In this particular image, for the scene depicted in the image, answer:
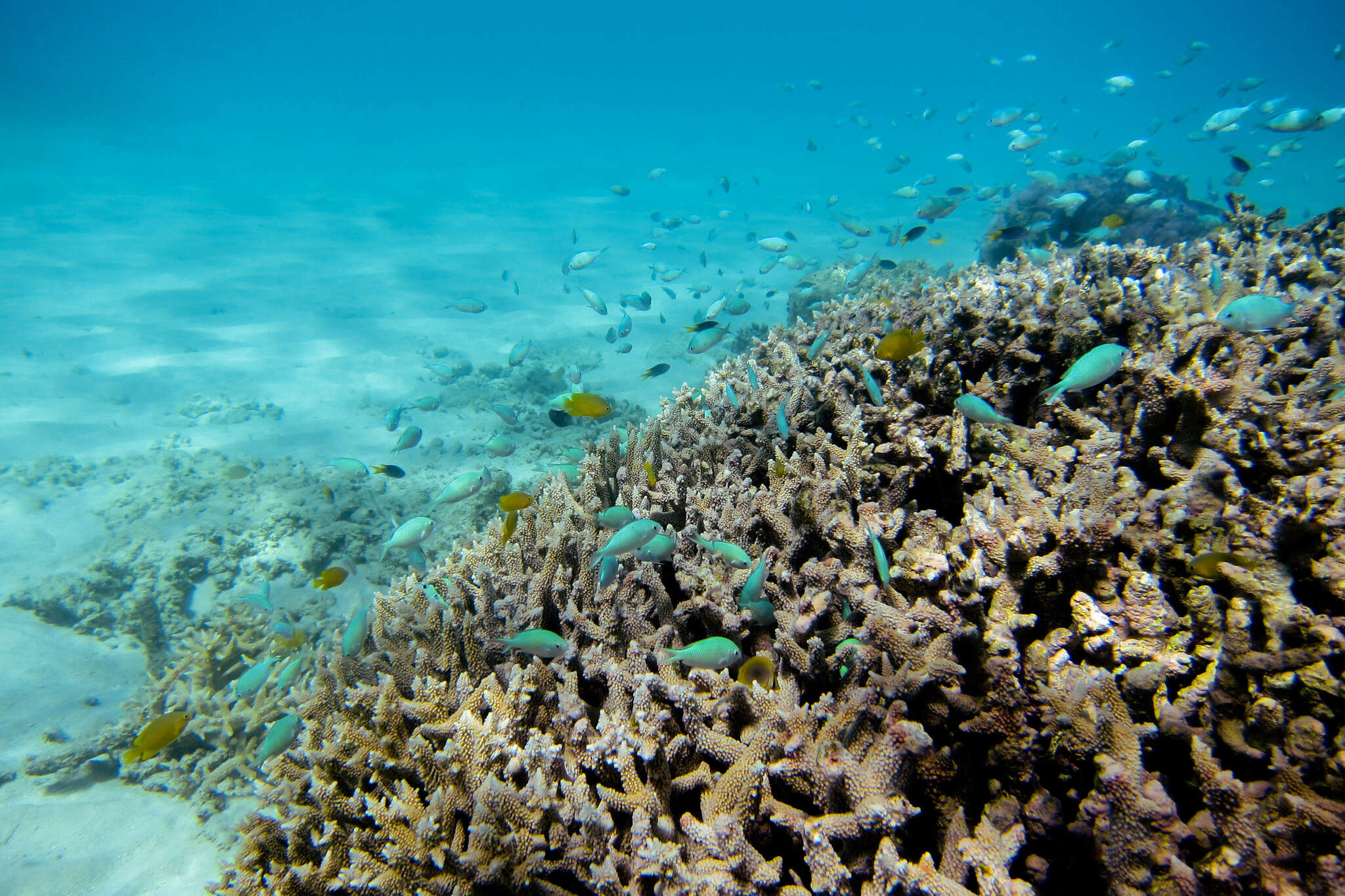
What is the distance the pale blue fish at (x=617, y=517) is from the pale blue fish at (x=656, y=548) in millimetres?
270

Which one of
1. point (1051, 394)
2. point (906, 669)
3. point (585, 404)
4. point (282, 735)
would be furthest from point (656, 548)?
point (282, 735)

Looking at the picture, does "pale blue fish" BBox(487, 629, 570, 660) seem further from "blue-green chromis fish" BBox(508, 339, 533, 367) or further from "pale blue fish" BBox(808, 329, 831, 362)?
"blue-green chromis fish" BBox(508, 339, 533, 367)

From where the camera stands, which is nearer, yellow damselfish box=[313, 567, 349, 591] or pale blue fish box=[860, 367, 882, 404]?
pale blue fish box=[860, 367, 882, 404]

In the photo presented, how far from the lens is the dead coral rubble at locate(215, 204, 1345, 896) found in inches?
63.3

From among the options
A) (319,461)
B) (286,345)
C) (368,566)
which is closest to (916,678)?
(368,566)

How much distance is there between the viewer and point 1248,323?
297 centimetres

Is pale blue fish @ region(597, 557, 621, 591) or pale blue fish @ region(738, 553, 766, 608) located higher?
pale blue fish @ region(597, 557, 621, 591)

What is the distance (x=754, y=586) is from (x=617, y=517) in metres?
0.92

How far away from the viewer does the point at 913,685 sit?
1.89 metres

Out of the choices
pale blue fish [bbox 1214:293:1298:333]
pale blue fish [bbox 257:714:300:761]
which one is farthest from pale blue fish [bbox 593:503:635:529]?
pale blue fish [bbox 1214:293:1298:333]

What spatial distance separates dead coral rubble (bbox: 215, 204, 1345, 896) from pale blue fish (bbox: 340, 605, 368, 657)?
9 cm

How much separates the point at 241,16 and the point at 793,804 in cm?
18000

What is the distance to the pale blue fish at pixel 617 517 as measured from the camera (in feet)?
9.43

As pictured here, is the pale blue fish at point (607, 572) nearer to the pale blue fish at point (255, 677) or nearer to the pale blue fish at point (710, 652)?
the pale blue fish at point (710, 652)
